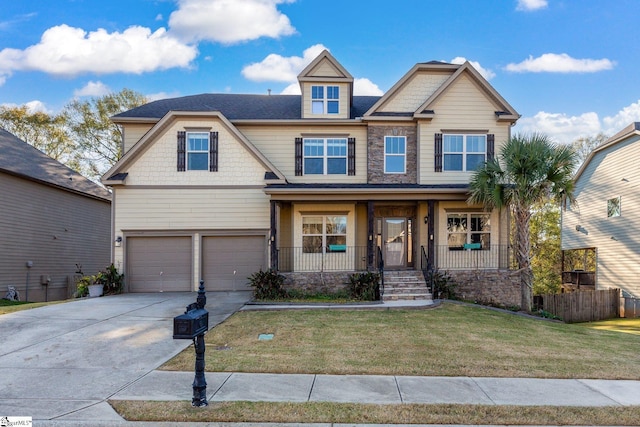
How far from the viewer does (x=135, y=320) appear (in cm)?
984

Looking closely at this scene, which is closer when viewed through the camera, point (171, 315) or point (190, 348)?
point (190, 348)

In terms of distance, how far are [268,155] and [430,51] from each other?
8.65 m

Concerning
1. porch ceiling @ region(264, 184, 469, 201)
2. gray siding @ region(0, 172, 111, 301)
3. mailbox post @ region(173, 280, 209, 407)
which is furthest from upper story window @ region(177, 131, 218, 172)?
mailbox post @ region(173, 280, 209, 407)

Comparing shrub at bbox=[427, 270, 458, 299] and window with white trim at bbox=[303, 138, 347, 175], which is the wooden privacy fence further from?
window with white trim at bbox=[303, 138, 347, 175]

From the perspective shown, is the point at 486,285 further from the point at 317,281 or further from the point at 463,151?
the point at 317,281

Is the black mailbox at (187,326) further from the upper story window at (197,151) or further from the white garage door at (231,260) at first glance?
the upper story window at (197,151)

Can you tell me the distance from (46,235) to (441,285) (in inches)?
654

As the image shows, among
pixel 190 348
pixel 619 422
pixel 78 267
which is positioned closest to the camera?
pixel 619 422

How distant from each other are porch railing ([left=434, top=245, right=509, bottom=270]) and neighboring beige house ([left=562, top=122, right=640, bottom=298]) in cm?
425

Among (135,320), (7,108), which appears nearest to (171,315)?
(135,320)

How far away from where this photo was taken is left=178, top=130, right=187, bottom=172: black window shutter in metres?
15.6

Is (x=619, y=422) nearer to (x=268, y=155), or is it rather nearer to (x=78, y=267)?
(x=268, y=155)

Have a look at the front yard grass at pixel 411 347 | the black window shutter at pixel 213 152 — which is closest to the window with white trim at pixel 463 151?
the front yard grass at pixel 411 347

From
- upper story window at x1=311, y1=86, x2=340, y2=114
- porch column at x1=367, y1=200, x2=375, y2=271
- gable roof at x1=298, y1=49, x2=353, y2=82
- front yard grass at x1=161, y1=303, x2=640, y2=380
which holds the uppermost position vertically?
gable roof at x1=298, y1=49, x2=353, y2=82
